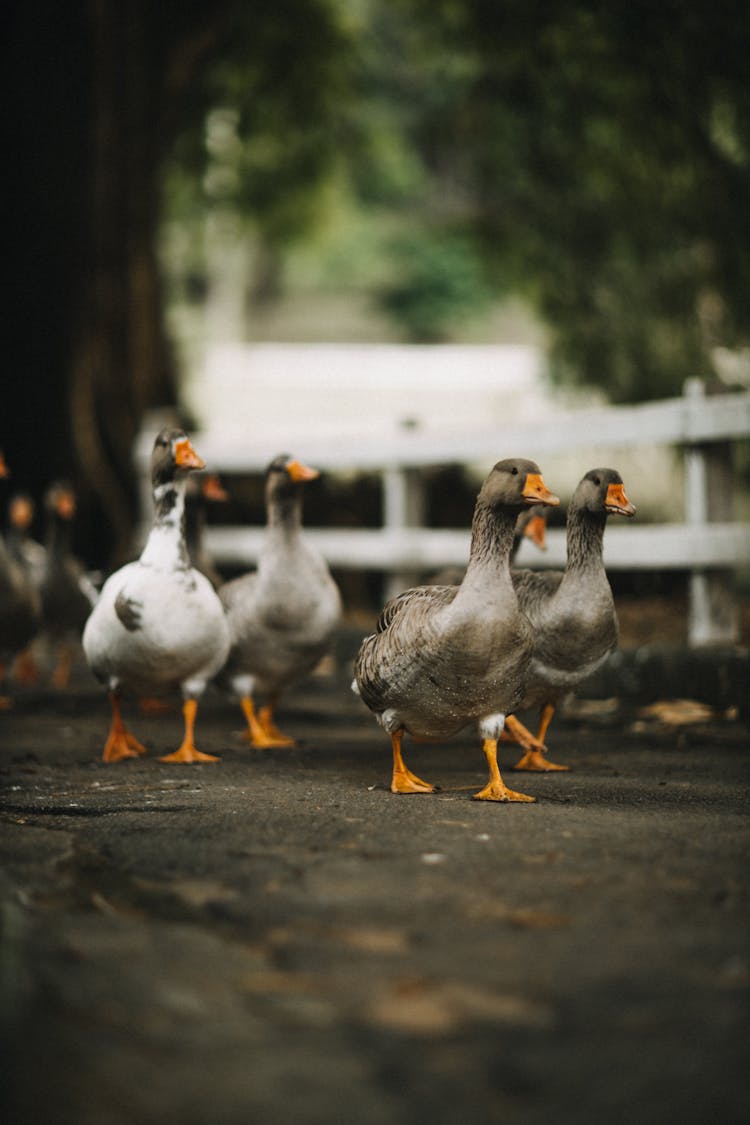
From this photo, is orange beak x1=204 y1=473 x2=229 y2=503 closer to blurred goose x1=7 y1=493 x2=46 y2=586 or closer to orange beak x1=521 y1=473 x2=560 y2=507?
blurred goose x1=7 y1=493 x2=46 y2=586

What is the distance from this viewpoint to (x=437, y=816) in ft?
16.4

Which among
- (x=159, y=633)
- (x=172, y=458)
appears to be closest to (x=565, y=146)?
(x=172, y=458)

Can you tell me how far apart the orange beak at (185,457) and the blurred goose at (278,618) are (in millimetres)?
652

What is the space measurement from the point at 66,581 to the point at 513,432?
3397mm

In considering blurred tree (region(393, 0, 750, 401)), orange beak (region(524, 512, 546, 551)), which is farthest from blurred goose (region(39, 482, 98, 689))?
blurred tree (region(393, 0, 750, 401))

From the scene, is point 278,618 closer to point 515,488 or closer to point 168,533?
point 168,533

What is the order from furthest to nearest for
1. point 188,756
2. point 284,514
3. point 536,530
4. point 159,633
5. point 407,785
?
point 284,514 → point 536,530 → point 159,633 → point 188,756 → point 407,785

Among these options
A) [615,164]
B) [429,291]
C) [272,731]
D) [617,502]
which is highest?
[429,291]

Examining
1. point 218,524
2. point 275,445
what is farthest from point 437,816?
point 218,524

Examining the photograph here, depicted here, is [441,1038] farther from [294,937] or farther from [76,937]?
[76,937]

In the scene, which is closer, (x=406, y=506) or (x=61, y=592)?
(x=61, y=592)

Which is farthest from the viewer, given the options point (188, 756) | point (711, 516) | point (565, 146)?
point (565, 146)

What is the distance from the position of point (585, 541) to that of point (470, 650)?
152cm

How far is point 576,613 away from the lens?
6.56m
